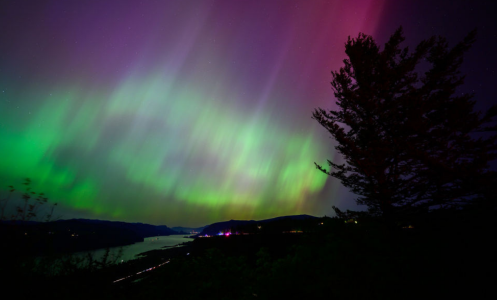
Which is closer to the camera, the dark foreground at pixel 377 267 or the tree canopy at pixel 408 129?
the dark foreground at pixel 377 267

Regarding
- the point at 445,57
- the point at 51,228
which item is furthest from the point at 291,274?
the point at 445,57

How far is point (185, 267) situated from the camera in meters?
5.82

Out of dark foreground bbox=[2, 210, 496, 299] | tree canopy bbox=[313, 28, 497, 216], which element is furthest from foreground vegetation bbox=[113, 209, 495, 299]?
tree canopy bbox=[313, 28, 497, 216]

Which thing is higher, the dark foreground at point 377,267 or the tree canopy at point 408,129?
the tree canopy at point 408,129

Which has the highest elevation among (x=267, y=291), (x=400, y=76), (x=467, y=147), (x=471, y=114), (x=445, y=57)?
(x=445, y=57)

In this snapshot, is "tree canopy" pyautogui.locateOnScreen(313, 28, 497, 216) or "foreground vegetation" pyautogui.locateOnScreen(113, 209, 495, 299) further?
"tree canopy" pyautogui.locateOnScreen(313, 28, 497, 216)

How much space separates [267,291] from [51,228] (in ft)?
19.4

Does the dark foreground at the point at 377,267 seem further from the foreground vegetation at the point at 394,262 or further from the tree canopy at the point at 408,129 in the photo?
the tree canopy at the point at 408,129

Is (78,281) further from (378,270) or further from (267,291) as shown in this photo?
(378,270)

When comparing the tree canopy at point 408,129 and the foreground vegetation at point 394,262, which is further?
the tree canopy at point 408,129

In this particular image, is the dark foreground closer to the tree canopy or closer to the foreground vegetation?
the foreground vegetation

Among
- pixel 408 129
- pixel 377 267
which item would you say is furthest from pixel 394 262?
pixel 408 129

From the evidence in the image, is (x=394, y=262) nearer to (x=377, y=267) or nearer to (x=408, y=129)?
(x=377, y=267)

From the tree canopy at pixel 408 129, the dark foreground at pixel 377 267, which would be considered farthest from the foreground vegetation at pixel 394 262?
the tree canopy at pixel 408 129
